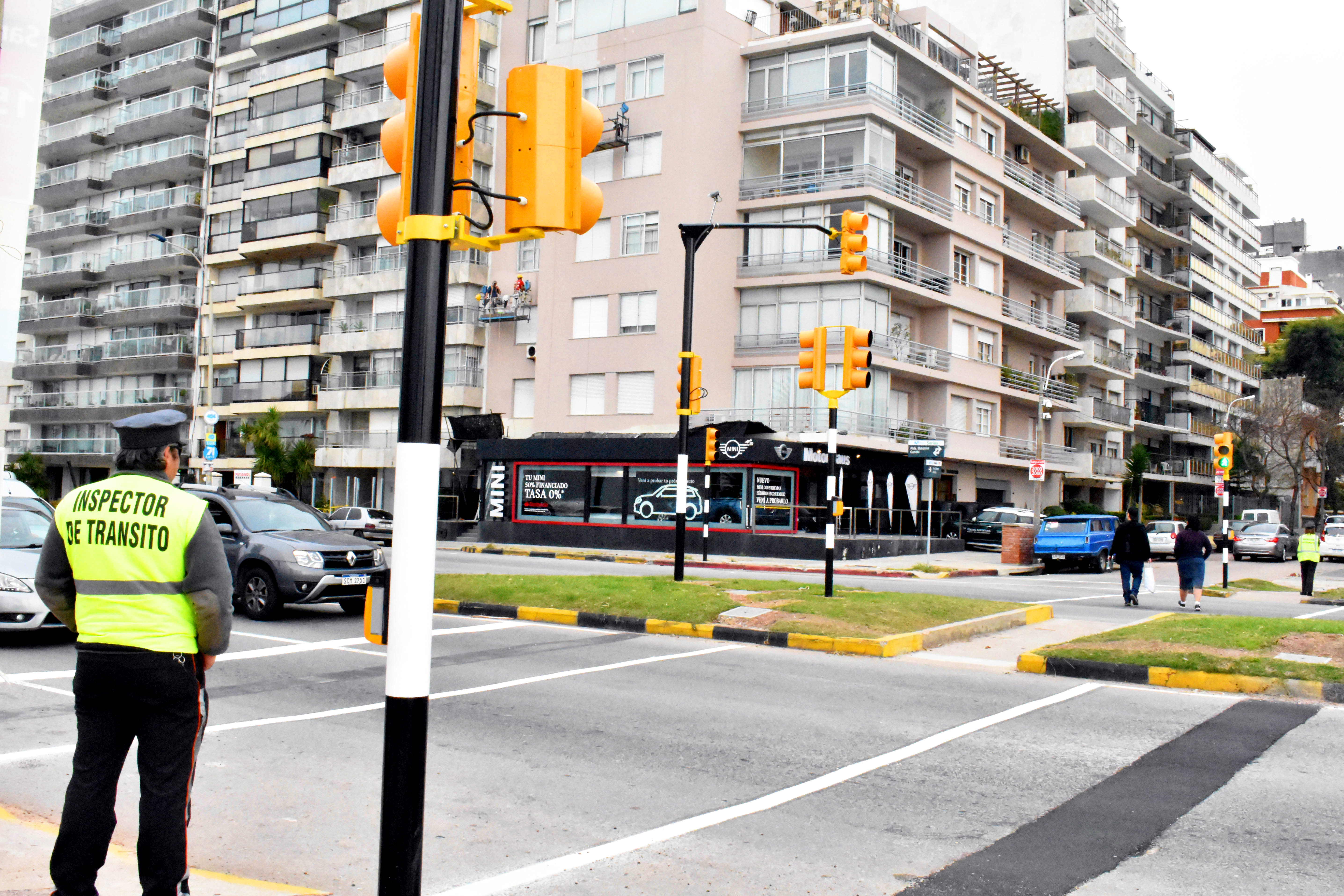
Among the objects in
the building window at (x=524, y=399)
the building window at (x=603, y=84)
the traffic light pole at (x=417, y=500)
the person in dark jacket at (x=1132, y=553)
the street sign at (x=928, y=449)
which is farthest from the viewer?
the building window at (x=524, y=399)

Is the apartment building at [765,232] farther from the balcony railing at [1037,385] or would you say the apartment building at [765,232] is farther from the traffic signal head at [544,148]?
the traffic signal head at [544,148]

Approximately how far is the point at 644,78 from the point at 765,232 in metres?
7.38

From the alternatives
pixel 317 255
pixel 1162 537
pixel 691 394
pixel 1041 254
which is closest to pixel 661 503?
pixel 1162 537

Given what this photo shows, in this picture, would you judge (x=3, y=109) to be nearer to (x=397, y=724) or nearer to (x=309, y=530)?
(x=397, y=724)

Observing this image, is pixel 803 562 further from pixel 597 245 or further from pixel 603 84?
pixel 603 84

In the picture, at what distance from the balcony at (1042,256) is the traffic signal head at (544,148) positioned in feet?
153

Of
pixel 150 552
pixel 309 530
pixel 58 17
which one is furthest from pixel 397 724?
pixel 58 17

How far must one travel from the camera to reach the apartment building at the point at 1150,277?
189 ft

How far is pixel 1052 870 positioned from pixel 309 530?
12231mm

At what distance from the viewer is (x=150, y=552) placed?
3947 millimetres

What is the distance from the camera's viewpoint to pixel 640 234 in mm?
41844

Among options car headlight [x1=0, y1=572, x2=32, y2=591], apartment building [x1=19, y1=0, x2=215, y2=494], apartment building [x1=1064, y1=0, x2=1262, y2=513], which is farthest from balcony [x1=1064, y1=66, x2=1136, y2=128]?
car headlight [x1=0, y1=572, x2=32, y2=591]

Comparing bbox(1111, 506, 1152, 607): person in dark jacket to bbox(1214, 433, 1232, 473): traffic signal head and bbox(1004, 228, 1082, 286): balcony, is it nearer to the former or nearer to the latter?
bbox(1214, 433, 1232, 473): traffic signal head

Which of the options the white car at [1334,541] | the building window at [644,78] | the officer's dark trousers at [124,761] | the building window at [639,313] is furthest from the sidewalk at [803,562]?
the officer's dark trousers at [124,761]
